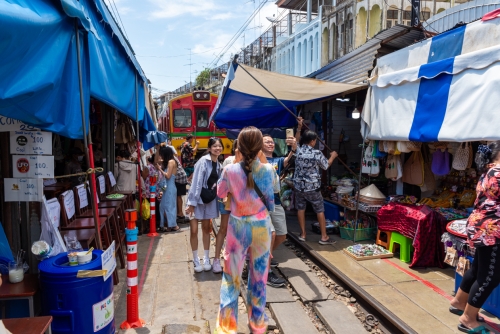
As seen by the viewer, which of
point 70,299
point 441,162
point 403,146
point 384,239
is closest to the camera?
point 70,299

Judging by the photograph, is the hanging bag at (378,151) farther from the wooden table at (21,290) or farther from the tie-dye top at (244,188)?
the wooden table at (21,290)

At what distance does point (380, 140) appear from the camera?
19.6ft

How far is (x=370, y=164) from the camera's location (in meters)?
6.31

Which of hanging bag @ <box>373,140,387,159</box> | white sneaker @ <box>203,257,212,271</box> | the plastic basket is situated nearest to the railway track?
the plastic basket

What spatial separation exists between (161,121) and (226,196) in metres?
16.9

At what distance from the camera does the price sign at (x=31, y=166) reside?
10.2 ft

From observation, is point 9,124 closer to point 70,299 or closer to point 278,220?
point 70,299

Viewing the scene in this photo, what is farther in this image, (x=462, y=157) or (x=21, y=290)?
(x=462, y=157)

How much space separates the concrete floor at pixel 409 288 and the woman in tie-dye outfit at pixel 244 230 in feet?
5.50

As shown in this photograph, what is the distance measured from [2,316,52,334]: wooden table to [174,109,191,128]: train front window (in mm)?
14022

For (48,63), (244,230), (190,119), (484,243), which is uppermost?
(190,119)

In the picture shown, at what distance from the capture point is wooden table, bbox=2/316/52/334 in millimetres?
2316

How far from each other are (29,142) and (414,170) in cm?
529

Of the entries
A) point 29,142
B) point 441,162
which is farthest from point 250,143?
point 441,162
